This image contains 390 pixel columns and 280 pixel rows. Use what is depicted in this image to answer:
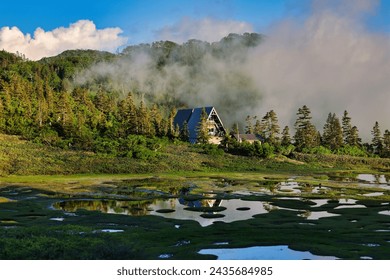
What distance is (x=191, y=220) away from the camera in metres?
28.4

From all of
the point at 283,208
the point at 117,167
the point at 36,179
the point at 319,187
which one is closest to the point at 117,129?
the point at 117,167

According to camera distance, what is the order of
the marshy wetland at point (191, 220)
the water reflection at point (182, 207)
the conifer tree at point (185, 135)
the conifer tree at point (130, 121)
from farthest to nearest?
1. the conifer tree at point (185, 135)
2. the conifer tree at point (130, 121)
3. the water reflection at point (182, 207)
4. the marshy wetland at point (191, 220)

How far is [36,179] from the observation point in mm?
50250

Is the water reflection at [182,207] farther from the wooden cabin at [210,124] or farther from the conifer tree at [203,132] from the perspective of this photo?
the wooden cabin at [210,124]

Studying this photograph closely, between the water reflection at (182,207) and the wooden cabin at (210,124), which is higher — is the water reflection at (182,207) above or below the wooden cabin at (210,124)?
below

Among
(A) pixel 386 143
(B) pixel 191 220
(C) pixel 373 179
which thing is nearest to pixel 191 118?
(A) pixel 386 143

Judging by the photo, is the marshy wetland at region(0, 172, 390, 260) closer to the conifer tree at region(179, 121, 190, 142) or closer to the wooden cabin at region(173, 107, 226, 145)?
the conifer tree at region(179, 121, 190, 142)

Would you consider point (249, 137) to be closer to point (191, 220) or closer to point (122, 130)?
point (122, 130)

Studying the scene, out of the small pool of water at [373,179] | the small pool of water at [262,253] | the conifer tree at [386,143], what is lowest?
the small pool of water at [262,253]

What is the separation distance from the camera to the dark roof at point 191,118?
10076 centimetres

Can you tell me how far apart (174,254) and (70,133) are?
6180 centimetres

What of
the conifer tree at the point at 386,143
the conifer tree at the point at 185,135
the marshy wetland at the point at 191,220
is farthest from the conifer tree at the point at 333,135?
the marshy wetland at the point at 191,220

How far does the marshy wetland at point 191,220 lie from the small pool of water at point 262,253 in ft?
0.15

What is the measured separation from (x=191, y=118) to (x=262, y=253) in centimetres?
8757
